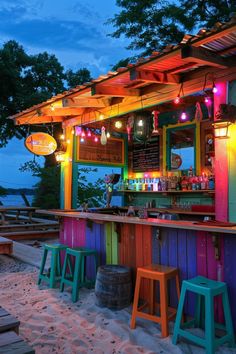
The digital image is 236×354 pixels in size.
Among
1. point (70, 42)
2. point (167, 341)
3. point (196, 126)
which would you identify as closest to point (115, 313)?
point (167, 341)

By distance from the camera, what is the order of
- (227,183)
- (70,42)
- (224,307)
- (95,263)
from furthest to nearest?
(70,42) < (95,263) < (227,183) < (224,307)

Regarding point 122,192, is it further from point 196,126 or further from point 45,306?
point 45,306

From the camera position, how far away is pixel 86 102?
19.1ft

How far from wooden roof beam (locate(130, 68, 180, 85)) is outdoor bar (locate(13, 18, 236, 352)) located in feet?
0.04

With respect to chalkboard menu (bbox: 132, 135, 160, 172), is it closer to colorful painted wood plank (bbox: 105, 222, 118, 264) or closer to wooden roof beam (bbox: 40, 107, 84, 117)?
wooden roof beam (bbox: 40, 107, 84, 117)

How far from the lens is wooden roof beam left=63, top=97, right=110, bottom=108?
17.5 feet

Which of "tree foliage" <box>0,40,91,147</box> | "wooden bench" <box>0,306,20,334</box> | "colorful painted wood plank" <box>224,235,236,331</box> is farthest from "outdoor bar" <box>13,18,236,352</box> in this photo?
"tree foliage" <box>0,40,91,147</box>

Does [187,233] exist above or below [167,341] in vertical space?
above

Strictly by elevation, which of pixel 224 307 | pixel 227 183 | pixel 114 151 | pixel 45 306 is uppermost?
pixel 114 151

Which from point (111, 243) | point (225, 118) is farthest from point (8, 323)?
point (225, 118)

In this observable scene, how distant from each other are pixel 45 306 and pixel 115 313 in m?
0.94

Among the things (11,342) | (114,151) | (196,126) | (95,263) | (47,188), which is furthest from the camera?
(47,188)

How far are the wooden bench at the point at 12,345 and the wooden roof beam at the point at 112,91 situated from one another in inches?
129

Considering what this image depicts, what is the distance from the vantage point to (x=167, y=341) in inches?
119
